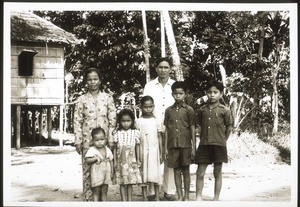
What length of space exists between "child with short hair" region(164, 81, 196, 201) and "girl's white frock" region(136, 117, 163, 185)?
0.28 feet

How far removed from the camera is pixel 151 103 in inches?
120

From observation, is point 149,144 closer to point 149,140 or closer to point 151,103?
point 149,140

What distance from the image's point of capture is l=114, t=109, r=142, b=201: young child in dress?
297 cm

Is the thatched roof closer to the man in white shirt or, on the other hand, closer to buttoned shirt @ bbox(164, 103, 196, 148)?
the man in white shirt

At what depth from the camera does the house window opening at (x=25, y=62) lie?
3264 millimetres

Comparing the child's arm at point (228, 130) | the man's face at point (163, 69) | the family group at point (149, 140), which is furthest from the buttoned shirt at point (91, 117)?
the child's arm at point (228, 130)

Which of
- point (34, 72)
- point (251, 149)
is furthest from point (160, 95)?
point (34, 72)

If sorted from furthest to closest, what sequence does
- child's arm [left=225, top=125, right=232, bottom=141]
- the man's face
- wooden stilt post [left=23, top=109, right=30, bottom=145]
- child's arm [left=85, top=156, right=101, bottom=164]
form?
wooden stilt post [left=23, top=109, right=30, bottom=145], the man's face, child's arm [left=225, top=125, right=232, bottom=141], child's arm [left=85, top=156, right=101, bottom=164]

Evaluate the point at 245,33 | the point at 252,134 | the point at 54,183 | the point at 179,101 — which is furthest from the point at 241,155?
the point at 54,183

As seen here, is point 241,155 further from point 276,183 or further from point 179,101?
point 179,101

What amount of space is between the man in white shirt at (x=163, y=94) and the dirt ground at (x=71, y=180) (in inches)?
4.0

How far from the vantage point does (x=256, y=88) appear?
3369mm

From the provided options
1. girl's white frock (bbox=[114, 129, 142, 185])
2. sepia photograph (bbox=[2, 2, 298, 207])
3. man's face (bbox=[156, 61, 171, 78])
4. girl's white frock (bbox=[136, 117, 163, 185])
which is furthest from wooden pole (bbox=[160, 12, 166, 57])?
girl's white frock (bbox=[114, 129, 142, 185])

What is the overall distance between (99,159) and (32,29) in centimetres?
108
